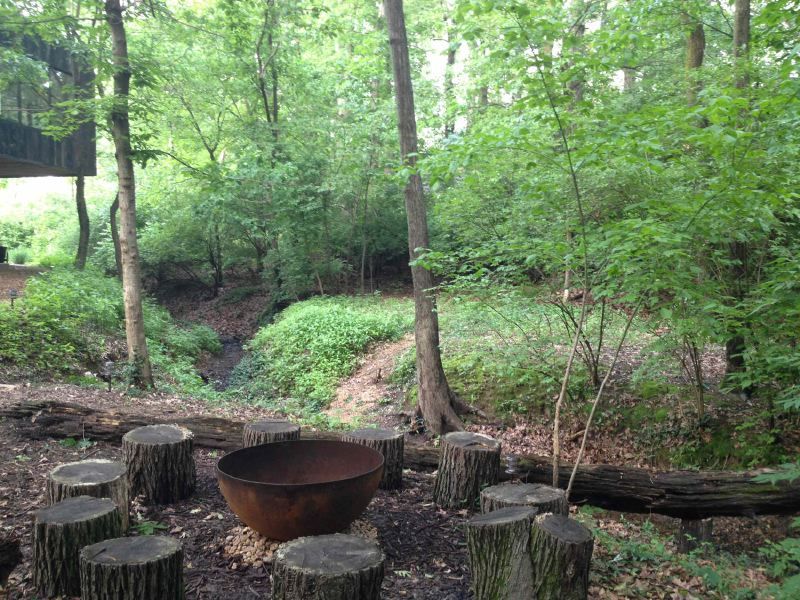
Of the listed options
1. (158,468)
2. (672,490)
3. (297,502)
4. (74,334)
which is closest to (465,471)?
(297,502)

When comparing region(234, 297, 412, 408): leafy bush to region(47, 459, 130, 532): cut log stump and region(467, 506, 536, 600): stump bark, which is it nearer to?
region(47, 459, 130, 532): cut log stump

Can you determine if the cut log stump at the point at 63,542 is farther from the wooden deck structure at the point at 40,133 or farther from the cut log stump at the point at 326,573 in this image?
the wooden deck structure at the point at 40,133

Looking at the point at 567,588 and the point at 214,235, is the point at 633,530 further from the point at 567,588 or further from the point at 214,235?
the point at 214,235

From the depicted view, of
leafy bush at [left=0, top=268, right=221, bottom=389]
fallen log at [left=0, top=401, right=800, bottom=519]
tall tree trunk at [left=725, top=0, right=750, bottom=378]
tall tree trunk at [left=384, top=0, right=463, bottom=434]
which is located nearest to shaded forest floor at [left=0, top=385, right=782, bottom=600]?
fallen log at [left=0, top=401, right=800, bottom=519]

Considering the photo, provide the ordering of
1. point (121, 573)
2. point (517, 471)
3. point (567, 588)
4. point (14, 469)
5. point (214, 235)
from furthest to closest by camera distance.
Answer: point (214, 235), point (517, 471), point (14, 469), point (567, 588), point (121, 573)

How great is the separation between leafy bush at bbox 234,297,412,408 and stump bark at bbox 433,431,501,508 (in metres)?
6.42

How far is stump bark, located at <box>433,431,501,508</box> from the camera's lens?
4.79 m

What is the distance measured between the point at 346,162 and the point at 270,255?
4445mm

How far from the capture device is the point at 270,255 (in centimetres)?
1986

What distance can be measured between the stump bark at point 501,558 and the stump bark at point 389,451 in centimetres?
175

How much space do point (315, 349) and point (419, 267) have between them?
586 cm

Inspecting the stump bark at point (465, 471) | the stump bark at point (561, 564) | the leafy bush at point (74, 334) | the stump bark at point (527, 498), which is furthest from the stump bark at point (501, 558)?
the leafy bush at point (74, 334)

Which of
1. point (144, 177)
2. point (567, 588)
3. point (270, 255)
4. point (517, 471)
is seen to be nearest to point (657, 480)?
point (517, 471)

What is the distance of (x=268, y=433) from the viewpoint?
510 centimetres
